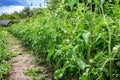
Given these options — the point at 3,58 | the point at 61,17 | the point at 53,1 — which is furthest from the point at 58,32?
the point at 3,58

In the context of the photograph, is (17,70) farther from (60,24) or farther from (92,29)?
(92,29)

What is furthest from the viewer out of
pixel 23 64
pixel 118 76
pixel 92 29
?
pixel 23 64

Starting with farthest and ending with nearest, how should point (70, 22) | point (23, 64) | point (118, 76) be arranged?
point (23, 64)
point (70, 22)
point (118, 76)

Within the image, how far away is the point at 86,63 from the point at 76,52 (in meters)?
0.18

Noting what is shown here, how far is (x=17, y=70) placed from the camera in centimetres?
613

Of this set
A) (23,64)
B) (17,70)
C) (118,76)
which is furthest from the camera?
(23,64)

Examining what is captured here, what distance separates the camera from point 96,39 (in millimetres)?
2879

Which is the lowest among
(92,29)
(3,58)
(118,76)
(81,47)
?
(3,58)

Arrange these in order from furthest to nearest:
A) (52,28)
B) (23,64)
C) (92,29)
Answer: (23,64) < (52,28) < (92,29)

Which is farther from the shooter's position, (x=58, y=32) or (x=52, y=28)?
(x=52, y=28)

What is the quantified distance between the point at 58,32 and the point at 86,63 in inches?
68.9

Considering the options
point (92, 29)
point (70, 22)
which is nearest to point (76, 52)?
point (92, 29)

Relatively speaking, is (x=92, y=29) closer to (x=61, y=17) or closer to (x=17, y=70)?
(x=61, y=17)

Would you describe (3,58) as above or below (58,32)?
below
